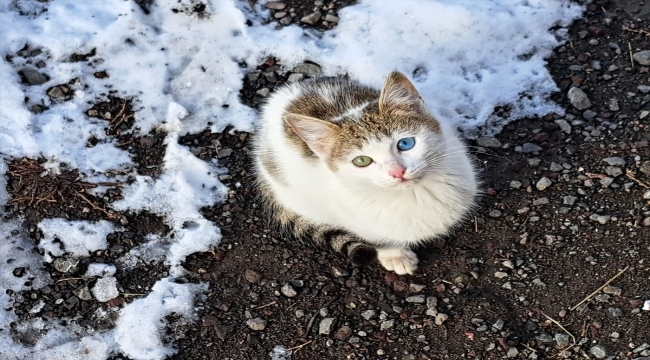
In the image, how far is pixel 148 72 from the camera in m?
5.46

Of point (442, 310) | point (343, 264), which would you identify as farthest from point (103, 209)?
point (442, 310)

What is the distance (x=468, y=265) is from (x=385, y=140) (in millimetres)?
1090

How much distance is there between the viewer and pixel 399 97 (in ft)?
12.5

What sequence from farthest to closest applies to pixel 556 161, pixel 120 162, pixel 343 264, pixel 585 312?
pixel 120 162, pixel 556 161, pixel 343 264, pixel 585 312

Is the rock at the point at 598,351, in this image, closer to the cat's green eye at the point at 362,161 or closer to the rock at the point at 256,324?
the cat's green eye at the point at 362,161

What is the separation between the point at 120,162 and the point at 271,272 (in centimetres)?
147

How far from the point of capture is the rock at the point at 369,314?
4.06m

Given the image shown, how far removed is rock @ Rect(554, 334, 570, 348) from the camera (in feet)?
12.2

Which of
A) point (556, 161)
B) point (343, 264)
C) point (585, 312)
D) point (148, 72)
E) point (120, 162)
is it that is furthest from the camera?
point (148, 72)

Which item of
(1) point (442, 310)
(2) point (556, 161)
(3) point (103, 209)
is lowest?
(3) point (103, 209)

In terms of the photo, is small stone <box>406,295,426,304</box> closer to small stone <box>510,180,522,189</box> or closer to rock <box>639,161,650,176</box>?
small stone <box>510,180,522,189</box>

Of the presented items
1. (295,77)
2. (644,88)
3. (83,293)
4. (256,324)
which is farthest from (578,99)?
(83,293)

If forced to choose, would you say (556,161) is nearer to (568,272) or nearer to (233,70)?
(568,272)

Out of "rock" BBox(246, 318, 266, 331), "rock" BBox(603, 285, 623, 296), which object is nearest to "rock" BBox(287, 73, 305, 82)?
"rock" BBox(246, 318, 266, 331)
